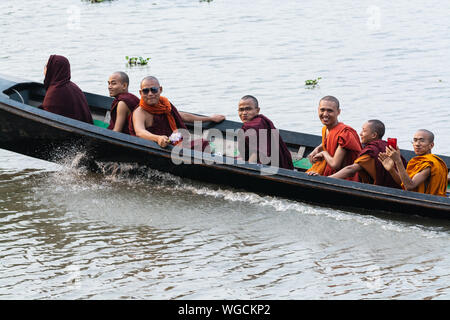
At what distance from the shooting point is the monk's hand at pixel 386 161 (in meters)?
6.53

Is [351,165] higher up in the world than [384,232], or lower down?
higher up

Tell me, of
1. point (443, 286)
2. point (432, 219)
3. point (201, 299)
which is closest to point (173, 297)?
point (201, 299)

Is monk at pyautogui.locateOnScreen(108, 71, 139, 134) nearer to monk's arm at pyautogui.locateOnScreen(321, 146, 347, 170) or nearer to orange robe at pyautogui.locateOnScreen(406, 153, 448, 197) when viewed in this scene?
monk's arm at pyautogui.locateOnScreen(321, 146, 347, 170)

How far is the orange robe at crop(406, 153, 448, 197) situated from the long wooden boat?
27cm

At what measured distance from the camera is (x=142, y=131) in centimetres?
771

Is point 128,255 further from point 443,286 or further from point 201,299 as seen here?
point 443,286

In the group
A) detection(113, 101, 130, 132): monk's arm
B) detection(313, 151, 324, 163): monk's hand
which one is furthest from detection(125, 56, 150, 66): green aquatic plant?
detection(313, 151, 324, 163): monk's hand

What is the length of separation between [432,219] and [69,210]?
3.50m

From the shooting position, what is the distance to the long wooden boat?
6668mm

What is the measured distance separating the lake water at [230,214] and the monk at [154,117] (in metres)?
0.48

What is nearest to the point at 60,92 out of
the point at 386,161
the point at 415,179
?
the point at 386,161

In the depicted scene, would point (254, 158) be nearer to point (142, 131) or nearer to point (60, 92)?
point (142, 131)

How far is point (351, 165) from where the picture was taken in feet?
22.5

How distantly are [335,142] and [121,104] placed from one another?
7.76ft
